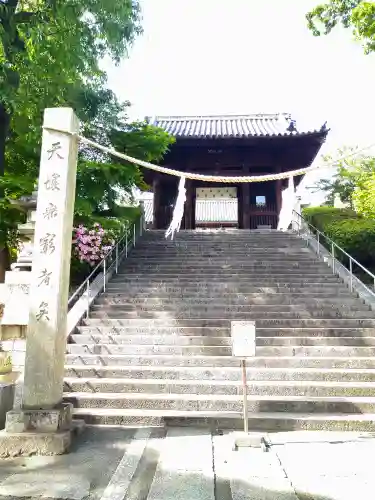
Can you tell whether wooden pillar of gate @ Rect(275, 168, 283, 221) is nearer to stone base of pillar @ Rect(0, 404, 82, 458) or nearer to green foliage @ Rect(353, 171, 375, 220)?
green foliage @ Rect(353, 171, 375, 220)

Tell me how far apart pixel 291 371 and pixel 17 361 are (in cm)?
502

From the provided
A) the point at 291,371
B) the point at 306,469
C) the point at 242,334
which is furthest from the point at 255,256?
the point at 306,469

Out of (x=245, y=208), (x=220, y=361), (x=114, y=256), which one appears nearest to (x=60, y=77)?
(x=114, y=256)

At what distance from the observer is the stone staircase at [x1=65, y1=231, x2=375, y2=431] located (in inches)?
200

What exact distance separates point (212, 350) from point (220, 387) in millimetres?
1061

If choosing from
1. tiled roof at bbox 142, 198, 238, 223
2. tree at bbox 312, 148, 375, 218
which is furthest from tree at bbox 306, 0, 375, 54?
tiled roof at bbox 142, 198, 238, 223

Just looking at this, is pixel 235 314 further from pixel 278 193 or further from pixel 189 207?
pixel 278 193

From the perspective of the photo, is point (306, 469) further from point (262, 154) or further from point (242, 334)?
point (262, 154)

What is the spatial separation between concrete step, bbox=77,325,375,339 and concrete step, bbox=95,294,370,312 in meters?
0.86

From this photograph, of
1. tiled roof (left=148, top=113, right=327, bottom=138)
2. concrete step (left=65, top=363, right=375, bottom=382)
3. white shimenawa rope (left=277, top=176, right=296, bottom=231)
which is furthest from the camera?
tiled roof (left=148, top=113, right=327, bottom=138)

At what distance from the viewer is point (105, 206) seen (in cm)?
988

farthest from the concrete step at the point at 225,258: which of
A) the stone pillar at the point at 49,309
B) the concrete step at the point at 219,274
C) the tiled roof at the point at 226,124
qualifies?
the tiled roof at the point at 226,124

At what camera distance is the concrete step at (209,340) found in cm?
670

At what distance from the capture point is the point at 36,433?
12.9 feet
